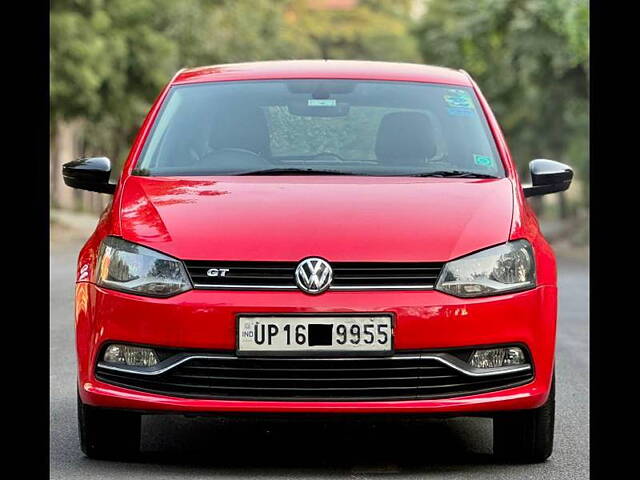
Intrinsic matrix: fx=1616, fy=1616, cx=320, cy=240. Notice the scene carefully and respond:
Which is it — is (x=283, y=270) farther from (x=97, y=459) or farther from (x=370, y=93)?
(x=370, y=93)

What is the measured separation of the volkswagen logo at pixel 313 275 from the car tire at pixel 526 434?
90cm

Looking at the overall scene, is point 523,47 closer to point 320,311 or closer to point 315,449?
point 315,449

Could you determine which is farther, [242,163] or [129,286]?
[242,163]

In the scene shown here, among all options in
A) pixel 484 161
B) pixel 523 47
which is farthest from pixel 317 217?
pixel 523 47

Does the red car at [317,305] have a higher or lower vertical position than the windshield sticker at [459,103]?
lower

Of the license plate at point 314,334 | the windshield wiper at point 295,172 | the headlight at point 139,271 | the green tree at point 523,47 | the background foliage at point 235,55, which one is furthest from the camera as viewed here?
the background foliage at point 235,55

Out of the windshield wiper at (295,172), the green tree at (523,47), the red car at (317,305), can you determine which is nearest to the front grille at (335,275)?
the red car at (317,305)

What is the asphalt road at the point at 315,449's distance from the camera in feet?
19.6

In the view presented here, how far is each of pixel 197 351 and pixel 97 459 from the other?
2.51ft

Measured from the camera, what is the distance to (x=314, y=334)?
5715mm

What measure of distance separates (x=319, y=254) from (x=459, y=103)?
5.69ft

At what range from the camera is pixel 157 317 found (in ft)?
19.0

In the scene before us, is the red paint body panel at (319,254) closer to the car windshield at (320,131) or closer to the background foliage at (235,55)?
the car windshield at (320,131)
